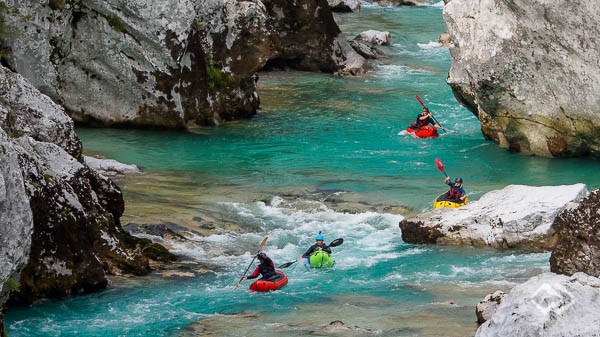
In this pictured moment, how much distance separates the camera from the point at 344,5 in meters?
50.6

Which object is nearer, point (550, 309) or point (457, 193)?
point (550, 309)

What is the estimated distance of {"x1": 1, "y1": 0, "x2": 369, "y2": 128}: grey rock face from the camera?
81.9 ft

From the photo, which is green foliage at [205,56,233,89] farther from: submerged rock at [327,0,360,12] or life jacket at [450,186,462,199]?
submerged rock at [327,0,360,12]

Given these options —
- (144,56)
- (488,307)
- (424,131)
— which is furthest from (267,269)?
(144,56)

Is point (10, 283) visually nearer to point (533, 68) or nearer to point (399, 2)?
point (533, 68)

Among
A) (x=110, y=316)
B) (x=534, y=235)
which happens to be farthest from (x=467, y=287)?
(x=110, y=316)

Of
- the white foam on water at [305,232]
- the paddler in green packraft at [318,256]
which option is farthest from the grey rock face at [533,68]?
the paddler in green packraft at [318,256]

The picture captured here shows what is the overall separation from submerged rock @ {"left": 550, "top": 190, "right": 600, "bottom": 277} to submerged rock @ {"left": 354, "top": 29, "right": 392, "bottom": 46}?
2964 cm

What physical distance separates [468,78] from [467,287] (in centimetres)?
1100

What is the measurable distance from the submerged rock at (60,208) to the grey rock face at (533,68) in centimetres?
1148

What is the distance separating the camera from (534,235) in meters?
16.2

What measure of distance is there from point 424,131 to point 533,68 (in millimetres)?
4673

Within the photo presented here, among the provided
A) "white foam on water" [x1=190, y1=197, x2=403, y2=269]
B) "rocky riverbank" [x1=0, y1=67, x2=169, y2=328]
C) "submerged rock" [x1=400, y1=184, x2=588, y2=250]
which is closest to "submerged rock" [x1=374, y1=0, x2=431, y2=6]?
"white foam on water" [x1=190, y1=197, x2=403, y2=269]

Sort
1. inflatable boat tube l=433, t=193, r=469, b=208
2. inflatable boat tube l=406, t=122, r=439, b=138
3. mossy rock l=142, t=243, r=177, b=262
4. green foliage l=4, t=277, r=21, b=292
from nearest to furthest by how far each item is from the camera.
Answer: green foliage l=4, t=277, r=21, b=292 → mossy rock l=142, t=243, r=177, b=262 → inflatable boat tube l=433, t=193, r=469, b=208 → inflatable boat tube l=406, t=122, r=439, b=138
